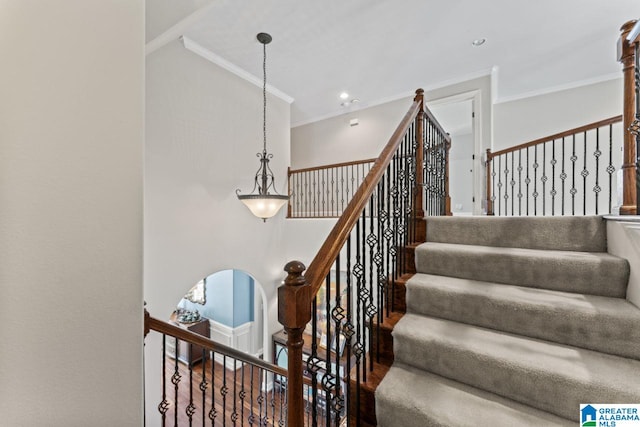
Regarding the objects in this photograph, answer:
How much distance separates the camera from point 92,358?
0.92 meters

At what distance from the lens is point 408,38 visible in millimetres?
3551

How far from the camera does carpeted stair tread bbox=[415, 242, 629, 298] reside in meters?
1.42

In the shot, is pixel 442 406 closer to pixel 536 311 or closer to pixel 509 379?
pixel 509 379

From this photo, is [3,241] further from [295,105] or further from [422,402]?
[295,105]

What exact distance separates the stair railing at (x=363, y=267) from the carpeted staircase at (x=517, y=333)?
0.17 m

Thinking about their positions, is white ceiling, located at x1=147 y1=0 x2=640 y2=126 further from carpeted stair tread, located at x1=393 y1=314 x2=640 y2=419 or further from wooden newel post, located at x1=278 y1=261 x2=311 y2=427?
carpeted stair tread, located at x1=393 y1=314 x2=640 y2=419

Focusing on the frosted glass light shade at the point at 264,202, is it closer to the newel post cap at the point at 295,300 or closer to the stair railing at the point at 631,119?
the newel post cap at the point at 295,300

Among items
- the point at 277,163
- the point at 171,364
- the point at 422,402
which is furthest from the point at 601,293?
the point at 171,364

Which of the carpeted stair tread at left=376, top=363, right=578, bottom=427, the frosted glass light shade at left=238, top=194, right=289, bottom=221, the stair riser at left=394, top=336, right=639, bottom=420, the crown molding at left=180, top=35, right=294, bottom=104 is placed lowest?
the carpeted stair tread at left=376, top=363, right=578, bottom=427

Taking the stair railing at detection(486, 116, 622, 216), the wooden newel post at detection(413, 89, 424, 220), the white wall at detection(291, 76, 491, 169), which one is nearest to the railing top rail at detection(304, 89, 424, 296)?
the wooden newel post at detection(413, 89, 424, 220)

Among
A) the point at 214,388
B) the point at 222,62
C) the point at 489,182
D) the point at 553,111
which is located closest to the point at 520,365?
the point at 214,388

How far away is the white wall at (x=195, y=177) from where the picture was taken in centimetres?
320

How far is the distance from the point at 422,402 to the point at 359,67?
172 inches

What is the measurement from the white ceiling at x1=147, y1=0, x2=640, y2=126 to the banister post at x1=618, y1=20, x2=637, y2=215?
6.26 feet
